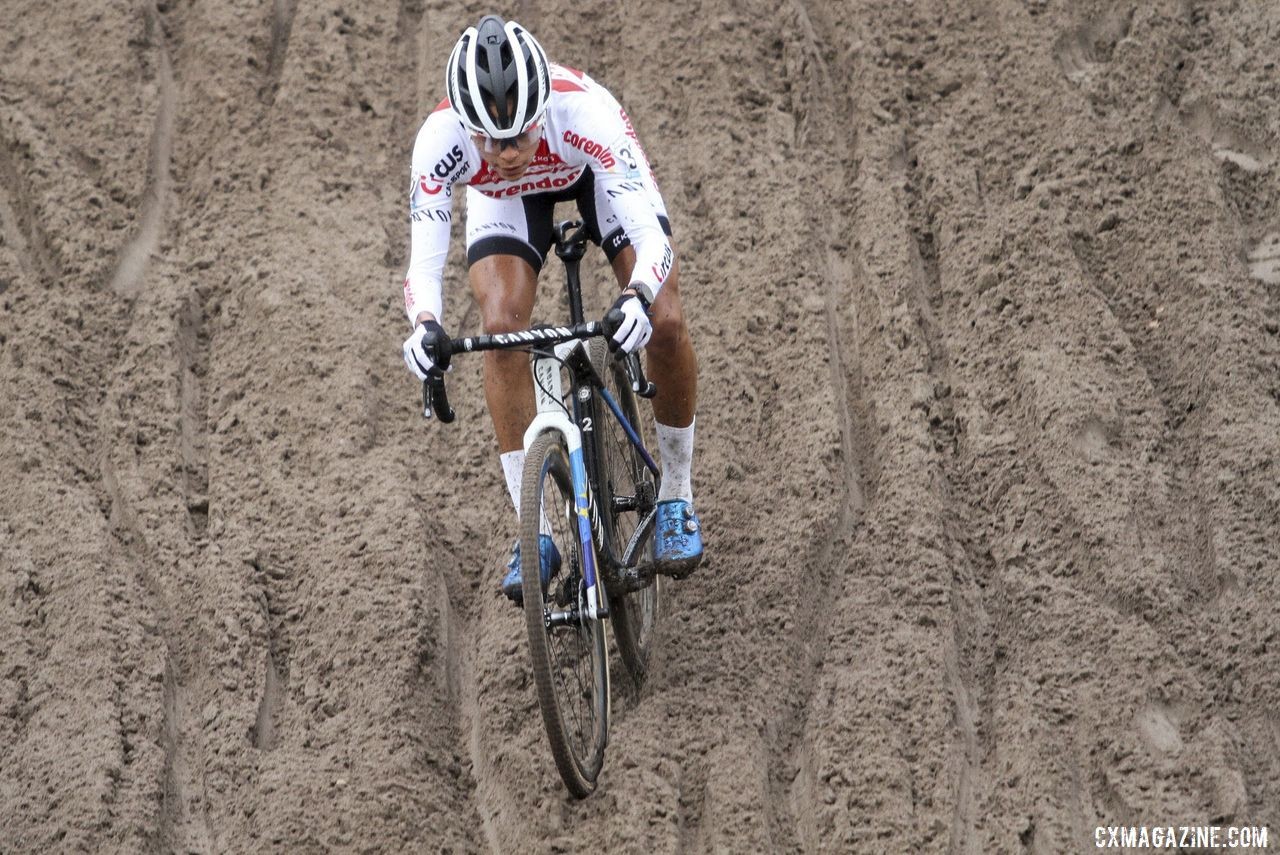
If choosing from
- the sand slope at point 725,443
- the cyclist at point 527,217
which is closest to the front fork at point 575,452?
the cyclist at point 527,217

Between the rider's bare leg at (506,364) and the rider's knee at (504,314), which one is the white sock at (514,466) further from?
the rider's knee at (504,314)

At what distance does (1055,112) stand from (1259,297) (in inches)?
63.2

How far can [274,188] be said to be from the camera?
802cm

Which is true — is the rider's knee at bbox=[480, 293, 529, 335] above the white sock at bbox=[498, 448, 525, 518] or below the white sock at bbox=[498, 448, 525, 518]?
above

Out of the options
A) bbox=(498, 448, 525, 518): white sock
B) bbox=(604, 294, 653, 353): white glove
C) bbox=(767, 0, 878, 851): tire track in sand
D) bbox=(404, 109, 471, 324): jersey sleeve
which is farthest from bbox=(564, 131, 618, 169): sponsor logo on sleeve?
bbox=(767, 0, 878, 851): tire track in sand

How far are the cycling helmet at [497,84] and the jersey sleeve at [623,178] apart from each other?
39 cm

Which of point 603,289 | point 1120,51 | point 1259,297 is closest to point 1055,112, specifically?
point 1120,51

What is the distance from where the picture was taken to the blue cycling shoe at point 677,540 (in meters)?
5.61

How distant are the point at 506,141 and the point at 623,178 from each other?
0.54 metres

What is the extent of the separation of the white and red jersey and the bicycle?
10.2 inches

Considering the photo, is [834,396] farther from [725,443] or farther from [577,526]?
[577,526]

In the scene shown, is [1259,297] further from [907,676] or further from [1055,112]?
[907,676]

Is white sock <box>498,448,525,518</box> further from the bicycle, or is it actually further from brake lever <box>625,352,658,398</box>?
brake lever <box>625,352,658,398</box>

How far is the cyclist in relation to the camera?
5.05m
